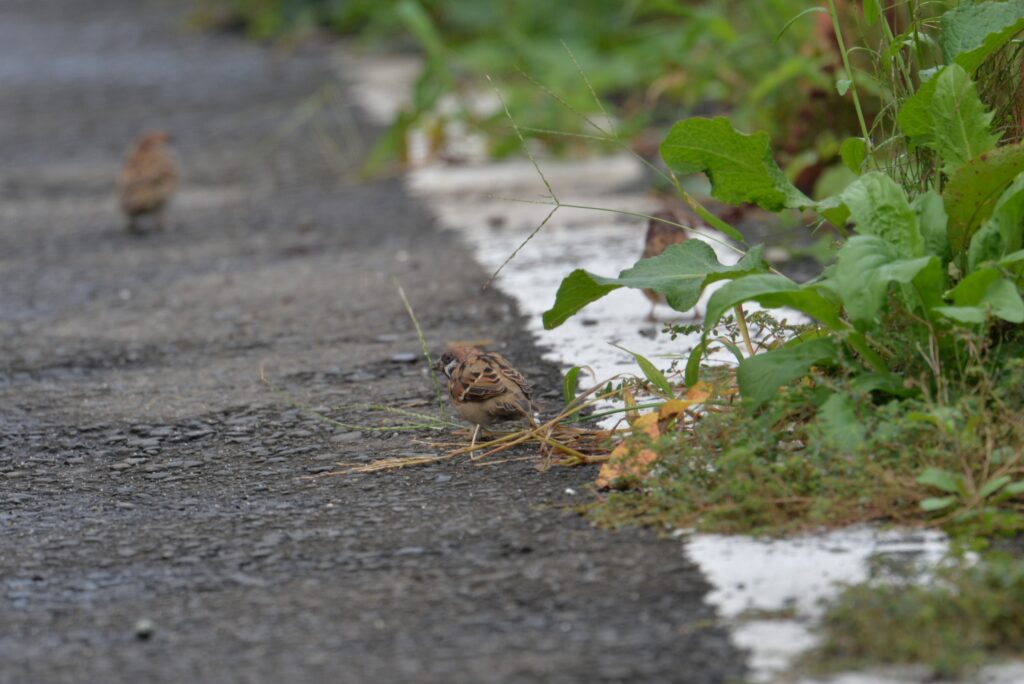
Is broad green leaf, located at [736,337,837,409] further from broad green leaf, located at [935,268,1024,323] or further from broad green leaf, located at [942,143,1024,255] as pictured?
broad green leaf, located at [942,143,1024,255]

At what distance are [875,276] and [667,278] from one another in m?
0.65

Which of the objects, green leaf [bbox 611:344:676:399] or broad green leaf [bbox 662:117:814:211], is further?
broad green leaf [bbox 662:117:814:211]

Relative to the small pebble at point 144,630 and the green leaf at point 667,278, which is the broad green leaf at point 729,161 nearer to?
the green leaf at point 667,278

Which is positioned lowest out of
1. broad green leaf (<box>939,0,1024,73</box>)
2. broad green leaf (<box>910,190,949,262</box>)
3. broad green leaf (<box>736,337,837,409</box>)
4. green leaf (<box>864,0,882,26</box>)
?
broad green leaf (<box>736,337,837,409</box>)

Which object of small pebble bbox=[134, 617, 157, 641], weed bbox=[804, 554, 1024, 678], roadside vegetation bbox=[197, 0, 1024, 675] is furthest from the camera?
small pebble bbox=[134, 617, 157, 641]

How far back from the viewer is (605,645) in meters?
2.53

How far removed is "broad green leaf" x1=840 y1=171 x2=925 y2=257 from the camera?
10.7ft

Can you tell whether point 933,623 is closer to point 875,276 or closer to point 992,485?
point 992,485

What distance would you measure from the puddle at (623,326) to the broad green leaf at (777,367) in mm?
393

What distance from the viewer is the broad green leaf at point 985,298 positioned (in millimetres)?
3014

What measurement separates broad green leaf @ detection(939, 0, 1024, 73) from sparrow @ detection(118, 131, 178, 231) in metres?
4.90

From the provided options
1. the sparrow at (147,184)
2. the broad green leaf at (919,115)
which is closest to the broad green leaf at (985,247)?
the broad green leaf at (919,115)

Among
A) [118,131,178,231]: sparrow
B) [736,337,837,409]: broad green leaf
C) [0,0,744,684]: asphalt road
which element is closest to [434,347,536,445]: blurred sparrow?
[0,0,744,684]: asphalt road

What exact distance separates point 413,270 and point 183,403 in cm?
190
